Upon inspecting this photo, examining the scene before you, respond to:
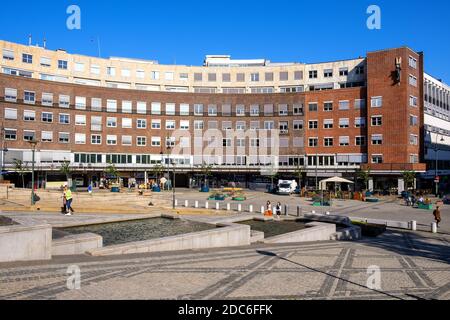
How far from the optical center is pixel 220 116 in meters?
63.3

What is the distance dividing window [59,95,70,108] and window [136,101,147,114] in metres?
10.5

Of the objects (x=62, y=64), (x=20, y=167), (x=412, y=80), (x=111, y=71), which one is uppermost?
(x=62, y=64)

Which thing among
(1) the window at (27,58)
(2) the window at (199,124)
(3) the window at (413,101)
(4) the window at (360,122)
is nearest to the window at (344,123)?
(4) the window at (360,122)

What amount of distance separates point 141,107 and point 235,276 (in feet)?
177

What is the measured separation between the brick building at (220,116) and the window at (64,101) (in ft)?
0.66

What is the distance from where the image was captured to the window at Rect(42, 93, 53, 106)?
54.9 m

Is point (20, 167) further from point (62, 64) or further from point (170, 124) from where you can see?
point (170, 124)

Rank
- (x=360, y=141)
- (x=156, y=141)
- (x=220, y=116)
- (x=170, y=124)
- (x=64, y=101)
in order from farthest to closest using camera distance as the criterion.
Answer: (x=220, y=116) → (x=170, y=124) → (x=156, y=141) → (x=360, y=141) → (x=64, y=101)

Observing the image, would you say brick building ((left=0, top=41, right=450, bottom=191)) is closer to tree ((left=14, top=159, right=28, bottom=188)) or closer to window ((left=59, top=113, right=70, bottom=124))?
window ((left=59, top=113, right=70, bottom=124))

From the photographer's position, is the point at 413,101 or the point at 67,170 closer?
the point at 67,170

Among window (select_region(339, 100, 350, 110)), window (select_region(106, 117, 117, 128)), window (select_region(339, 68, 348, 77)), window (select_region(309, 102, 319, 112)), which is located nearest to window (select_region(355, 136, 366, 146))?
window (select_region(339, 100, 350, 110))

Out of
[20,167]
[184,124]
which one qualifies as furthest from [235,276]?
[184,124]

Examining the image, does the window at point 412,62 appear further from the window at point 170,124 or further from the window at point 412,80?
the window at point 170,124
